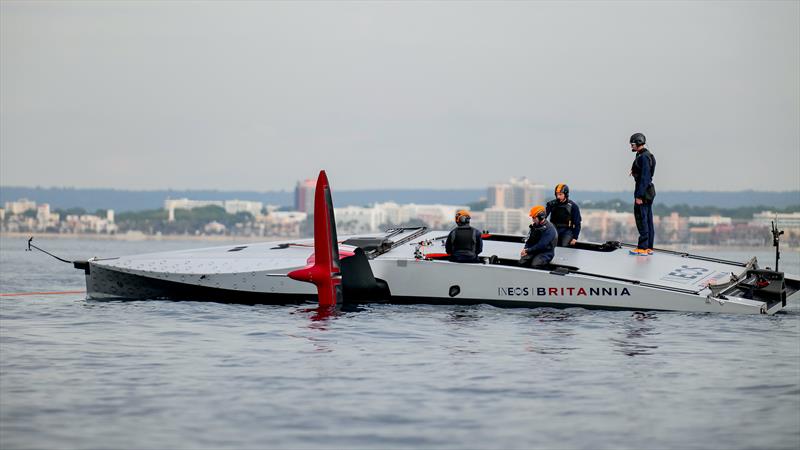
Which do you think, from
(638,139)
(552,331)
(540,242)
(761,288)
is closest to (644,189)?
(638,139)

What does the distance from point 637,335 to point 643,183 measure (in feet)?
18.0

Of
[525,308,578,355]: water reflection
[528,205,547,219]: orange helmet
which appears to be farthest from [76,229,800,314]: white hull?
[528,205,547,219]: orange helmet

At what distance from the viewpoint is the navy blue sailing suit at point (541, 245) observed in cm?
2144

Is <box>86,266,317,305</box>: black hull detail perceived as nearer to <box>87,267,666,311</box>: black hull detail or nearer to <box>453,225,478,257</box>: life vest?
<box>87,267,666,311</box>: black hull detail

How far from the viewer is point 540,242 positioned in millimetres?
21406

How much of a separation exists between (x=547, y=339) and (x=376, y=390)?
4.85m

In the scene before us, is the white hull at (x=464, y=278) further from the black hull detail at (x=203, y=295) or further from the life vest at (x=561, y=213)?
the life vest at (x=561, y=213)

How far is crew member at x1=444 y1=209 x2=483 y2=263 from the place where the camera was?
70.4 feet

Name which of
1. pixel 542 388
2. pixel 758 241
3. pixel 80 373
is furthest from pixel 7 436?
pixel 758 241

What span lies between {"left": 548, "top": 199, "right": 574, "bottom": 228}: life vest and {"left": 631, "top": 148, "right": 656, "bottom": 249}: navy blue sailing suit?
1.24 m

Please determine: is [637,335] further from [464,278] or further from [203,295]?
[203,295]

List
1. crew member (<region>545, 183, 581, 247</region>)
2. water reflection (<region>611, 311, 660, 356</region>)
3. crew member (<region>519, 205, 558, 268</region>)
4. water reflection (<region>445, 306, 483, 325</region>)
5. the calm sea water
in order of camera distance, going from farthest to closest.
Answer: crew member (<region>545, 183, 581, 247</region>) < crew member (<region>519, 205, 558, 268</region>) < water reflection (<region>445, 306, 483, 325</region>) < water reflection (<region>611, 311, 660, 356</region>) < the calm sea water

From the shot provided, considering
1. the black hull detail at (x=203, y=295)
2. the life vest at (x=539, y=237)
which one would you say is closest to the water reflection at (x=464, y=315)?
the black hull detail at (x=203, y=295)

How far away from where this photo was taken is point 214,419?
11.1 m
